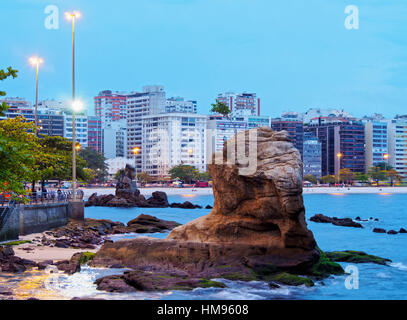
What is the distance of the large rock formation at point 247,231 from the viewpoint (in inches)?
813

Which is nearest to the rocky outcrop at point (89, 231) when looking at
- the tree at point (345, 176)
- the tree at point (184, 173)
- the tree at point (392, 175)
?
the tree at point (184, 173)

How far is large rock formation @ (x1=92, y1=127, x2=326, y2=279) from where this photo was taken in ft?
67.8

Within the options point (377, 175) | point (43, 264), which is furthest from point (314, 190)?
point (43, 264)

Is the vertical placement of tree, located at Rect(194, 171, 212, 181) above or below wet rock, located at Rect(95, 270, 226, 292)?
above

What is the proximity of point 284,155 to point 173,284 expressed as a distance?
622 centimetres

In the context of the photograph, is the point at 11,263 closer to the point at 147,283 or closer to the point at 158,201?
the point at 147,283

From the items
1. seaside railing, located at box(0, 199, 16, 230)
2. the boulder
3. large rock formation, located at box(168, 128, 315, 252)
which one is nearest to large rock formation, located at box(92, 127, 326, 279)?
large rock formation, located at box(168, 128, 315, 252)

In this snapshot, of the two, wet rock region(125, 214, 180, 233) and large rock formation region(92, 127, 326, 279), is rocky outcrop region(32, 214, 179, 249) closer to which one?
wet rock region(125, 214, 180, 233)

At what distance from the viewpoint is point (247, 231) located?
21.9 m

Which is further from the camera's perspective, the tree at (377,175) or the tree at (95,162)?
the tree at (377,175)

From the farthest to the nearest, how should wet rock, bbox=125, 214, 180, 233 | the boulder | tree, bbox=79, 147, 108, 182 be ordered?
tree, bbox=79, 147, 108, 182 → the boulder → wet rock, bbox=125, 214, 180, 233

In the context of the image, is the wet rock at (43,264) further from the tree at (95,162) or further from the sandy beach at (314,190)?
the tree at (95,162)
